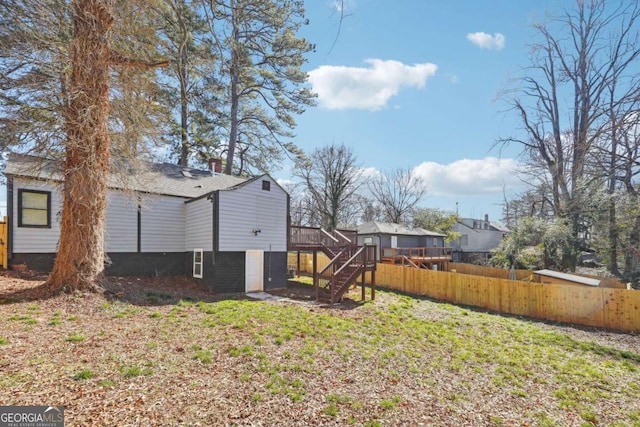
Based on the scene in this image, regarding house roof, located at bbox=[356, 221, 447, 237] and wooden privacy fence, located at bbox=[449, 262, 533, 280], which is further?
house roof, located at bbox=[356, 221, 447, 237]

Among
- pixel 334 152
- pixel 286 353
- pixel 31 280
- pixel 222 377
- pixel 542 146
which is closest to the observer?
pixel 222 377

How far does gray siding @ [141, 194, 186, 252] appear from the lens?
1305 centimetres

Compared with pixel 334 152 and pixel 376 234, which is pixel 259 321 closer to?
pixel 376 234

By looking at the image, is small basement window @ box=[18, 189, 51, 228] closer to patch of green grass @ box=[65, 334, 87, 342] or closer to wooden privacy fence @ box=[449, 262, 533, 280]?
patch of green grass @ box=[65, 334, 87, 342]

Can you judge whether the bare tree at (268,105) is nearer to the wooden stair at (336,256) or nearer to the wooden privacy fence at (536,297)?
the wooden stair at (336,256)

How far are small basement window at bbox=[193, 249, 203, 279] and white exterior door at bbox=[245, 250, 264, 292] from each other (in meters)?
1.95

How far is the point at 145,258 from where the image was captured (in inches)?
512

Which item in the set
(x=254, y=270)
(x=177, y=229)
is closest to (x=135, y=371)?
(x=254, y=270)

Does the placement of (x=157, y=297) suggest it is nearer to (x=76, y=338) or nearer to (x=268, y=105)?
(x=76, y=338)

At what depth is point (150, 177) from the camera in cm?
1232

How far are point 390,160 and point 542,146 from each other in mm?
19021

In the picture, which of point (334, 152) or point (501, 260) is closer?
point (501, 260)


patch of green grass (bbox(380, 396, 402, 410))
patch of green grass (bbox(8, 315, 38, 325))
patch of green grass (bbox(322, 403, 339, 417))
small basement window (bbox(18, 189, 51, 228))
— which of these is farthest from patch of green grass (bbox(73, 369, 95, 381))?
→ small basement window (bbox(18, 189, 51, 228))

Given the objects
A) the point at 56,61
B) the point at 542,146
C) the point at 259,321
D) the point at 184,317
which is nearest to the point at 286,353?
the point at 259,321
